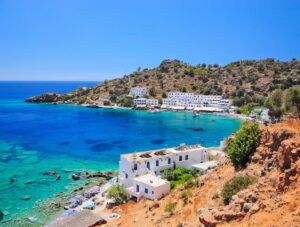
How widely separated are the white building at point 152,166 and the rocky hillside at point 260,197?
6.58 m

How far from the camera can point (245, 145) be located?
78.3 ft

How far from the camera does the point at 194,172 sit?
3962 cm

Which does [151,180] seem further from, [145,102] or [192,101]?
[145,102]

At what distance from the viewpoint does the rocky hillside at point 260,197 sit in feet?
40.6

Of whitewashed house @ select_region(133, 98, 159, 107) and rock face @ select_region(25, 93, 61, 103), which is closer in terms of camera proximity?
whitewashed house @ select_region(133, 98, 159, 107)

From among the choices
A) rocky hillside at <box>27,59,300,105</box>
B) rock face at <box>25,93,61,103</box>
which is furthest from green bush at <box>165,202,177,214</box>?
rock face at <box>25,93,61,103</box>

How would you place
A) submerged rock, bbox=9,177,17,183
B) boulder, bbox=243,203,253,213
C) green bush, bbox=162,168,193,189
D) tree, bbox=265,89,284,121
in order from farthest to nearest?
1. tree, bbox=265,89,284,121
2. submerged rock, bbox=9,177,17,183
3. green bush, bbox=162,168,193,189
4. boulder, bbox=243,203,253,213

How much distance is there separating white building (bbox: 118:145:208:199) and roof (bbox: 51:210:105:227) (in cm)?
623

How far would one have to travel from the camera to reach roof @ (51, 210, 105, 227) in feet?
92.5

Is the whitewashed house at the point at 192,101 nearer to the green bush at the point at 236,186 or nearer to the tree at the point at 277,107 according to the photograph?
the tree at the point at 277,107

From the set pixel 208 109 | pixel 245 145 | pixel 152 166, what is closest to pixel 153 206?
pixel 245 145

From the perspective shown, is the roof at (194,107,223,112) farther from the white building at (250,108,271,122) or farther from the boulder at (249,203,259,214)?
the boulder at (249,203,259,214)

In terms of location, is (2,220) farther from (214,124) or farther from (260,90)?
(260,90)

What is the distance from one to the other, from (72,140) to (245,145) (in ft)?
191
